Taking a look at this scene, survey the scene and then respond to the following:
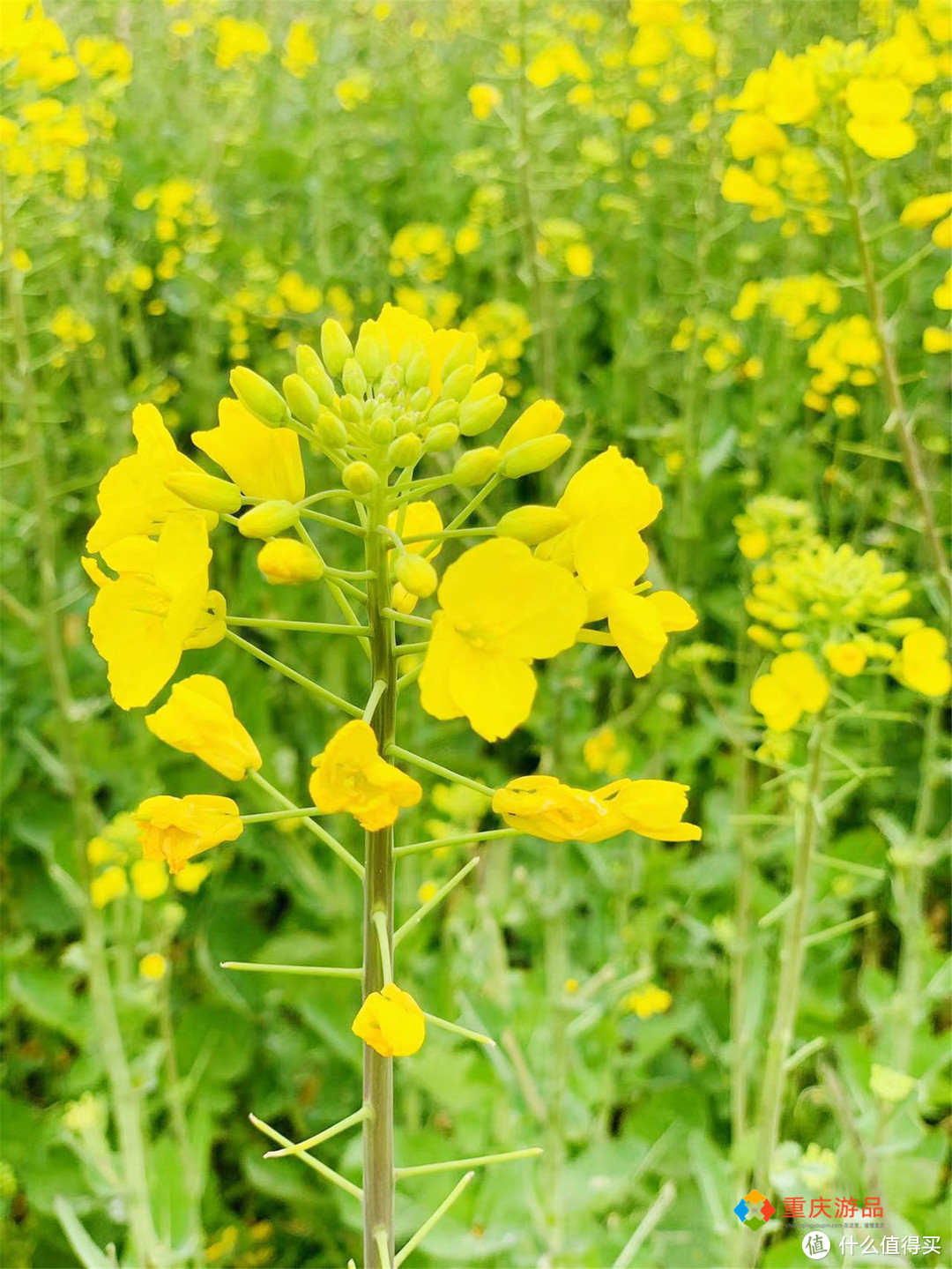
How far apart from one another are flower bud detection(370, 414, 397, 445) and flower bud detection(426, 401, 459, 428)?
0.17 feet

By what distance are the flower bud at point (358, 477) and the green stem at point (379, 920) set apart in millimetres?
40

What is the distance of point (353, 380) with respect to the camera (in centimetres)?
99

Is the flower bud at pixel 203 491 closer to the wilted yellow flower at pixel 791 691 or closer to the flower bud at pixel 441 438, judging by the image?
the flower bud at pixel 441 438

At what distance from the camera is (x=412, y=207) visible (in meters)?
4.22

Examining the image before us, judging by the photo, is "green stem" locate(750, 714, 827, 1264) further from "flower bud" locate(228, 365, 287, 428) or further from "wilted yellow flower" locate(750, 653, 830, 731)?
"flower bud" locate(228, 365, 287, 428)

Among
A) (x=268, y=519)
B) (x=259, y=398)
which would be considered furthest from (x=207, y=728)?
(x=259, y=398)

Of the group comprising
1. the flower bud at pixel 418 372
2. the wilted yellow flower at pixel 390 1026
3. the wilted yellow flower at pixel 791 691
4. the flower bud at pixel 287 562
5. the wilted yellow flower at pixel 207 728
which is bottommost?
the wilted yellow flower at pixel 791 691

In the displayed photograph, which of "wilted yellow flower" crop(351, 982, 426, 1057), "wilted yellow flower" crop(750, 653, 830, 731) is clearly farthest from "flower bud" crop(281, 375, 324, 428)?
"wilted yellow flower" crop(750, 653, 830, 731)

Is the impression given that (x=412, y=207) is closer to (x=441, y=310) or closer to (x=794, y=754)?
(x=441, y=310)

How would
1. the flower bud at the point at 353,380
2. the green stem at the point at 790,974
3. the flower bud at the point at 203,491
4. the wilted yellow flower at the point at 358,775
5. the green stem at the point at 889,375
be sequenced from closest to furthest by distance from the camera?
1. the wilted yellow flower at the point at 358,775
2. the flower bud at the point at 203,491
3. the flower bud at the point at 353,380
4. the green stem at the point at 790,974
5. the green stem at the point at 889,375

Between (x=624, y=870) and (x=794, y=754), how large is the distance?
22.5 inches

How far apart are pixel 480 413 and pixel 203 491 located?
27 centimetres

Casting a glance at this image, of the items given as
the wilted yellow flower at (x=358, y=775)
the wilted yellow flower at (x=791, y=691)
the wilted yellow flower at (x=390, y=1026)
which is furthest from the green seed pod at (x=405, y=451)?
the wilted yellow flower at (x=791, y=691)

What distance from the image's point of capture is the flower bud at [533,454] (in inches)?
36.3
